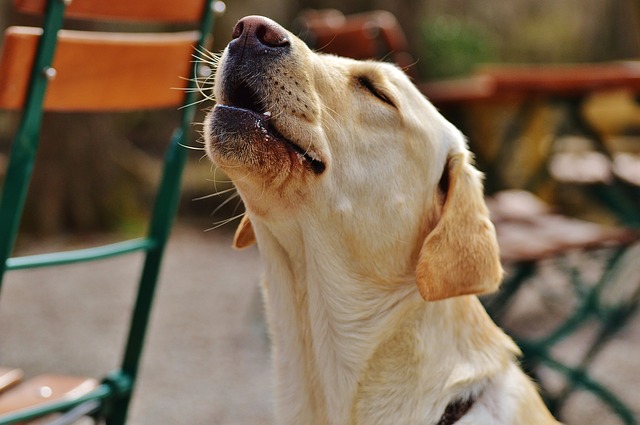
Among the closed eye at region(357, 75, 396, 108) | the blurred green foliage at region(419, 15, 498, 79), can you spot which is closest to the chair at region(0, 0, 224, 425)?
the closed eye at region(357, 75, 396, 108)

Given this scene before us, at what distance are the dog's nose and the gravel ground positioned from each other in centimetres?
251

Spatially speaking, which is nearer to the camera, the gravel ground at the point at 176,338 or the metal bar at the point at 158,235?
the metal bar at the point at 158,235

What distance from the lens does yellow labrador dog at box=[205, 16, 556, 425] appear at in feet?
5.85

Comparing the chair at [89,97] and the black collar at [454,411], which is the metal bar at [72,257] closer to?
the chair at [89,97]

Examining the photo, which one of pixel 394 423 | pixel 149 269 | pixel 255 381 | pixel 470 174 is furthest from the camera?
pixel 255 381

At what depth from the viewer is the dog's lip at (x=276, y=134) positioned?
1751 millimetres

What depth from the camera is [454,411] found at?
6.23ft

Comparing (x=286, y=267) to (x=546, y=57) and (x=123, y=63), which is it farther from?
(x=546, y=57)

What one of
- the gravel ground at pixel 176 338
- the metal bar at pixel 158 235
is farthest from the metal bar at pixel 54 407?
the gravel ground at pixel 176 338

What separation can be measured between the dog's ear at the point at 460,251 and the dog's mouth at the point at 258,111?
33 centimetres

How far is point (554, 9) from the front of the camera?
14.0 m

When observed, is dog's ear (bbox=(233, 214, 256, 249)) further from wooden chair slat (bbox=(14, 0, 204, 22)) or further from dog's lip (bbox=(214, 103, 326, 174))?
wooden chair slat (bbox=(14, 0, 204, 22))

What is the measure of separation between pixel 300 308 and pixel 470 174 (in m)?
0.54

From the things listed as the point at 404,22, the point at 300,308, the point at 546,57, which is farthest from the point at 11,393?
the point at 546,57
